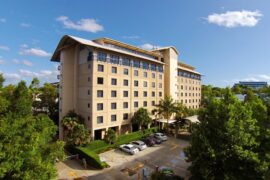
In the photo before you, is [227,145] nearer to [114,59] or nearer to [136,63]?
[114,59]

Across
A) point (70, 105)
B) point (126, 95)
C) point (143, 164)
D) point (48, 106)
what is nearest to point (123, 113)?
point (126, 95)

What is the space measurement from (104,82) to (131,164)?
16537 mm

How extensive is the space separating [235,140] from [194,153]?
11.9 feet

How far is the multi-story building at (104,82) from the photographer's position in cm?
3334

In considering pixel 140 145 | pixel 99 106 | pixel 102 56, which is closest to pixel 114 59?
pixel 102 56

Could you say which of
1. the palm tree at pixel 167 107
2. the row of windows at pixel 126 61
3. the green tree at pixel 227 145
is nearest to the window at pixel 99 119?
the row of windows at pixel 126 61

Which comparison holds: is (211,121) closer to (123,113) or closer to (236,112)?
(236,112)

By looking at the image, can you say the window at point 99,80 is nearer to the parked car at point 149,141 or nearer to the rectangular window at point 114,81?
the rectangular window at point 114,81

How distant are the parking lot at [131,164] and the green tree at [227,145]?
30.1ft

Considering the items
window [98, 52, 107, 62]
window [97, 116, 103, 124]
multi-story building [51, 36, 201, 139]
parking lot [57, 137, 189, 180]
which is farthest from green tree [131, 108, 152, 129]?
window [98, 52, 107, 62]

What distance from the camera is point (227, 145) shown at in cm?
1439

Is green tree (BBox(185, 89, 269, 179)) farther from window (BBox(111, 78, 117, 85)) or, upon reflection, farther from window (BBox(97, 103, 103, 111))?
window (BBox(111, 78, 117, 85))

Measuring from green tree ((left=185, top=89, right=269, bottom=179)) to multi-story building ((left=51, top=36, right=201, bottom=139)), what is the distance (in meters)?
22.1

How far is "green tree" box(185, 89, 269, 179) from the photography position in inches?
551
